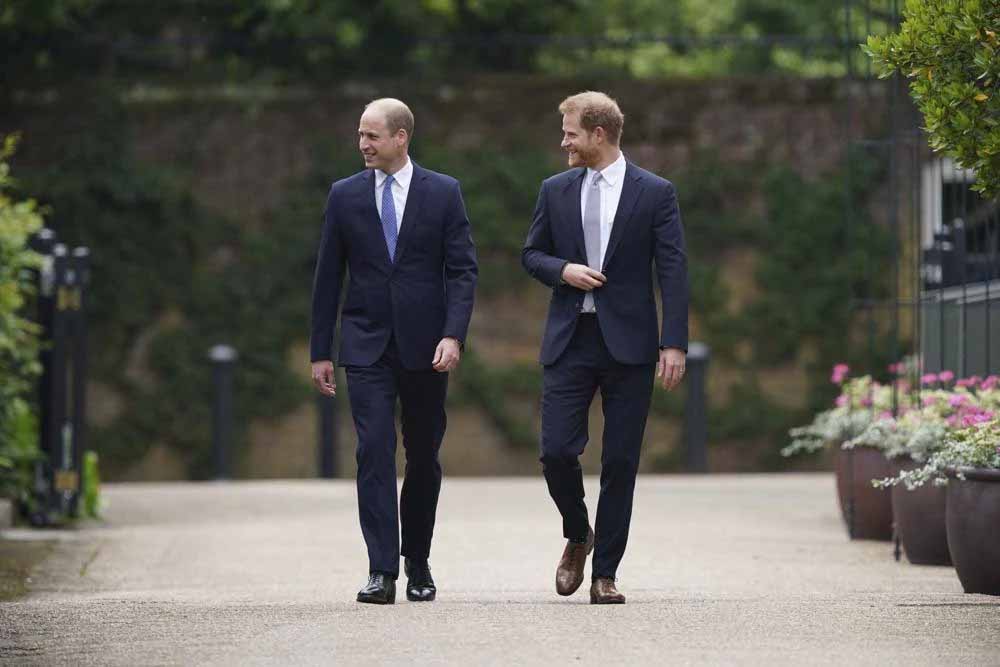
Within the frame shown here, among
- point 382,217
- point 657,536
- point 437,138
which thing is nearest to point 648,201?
point 382,217

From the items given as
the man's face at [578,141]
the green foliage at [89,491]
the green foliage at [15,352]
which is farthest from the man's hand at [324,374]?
the green foliage at [89,491]

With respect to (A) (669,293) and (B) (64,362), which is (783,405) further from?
(A) (669,293)

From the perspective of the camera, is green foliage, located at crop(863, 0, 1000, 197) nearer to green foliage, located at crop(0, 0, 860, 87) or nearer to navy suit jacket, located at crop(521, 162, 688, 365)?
navy suit jacket, located at crop(521, 162, 688, 365)

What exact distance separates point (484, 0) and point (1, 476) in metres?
8.47

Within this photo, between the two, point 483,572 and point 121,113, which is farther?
point 121,113

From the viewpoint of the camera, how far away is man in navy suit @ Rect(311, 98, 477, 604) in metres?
6.92

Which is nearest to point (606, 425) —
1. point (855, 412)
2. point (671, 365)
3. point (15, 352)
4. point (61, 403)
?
point (671, 365)

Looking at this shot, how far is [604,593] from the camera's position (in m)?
6.83

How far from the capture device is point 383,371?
6969mm

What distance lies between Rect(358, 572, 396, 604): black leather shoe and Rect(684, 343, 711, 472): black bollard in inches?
395

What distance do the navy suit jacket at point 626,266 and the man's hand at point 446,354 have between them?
0.30 meters

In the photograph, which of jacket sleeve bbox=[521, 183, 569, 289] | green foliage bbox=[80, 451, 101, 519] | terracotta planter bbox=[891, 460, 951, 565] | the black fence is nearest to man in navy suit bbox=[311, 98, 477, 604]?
jacket sleeve bbox=[521, 183, 569, 289]

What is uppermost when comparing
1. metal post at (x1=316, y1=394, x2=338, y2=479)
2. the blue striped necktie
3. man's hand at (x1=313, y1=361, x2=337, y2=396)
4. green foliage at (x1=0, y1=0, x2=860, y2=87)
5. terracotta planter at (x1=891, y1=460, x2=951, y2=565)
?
green foliage at (x1=0, y1=0, x2=860, y2=87)

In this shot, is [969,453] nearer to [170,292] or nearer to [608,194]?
[608,194]
